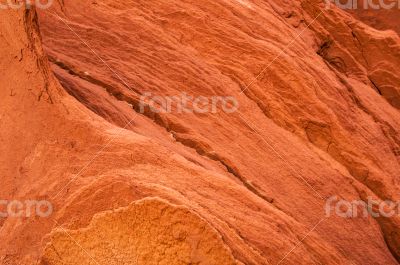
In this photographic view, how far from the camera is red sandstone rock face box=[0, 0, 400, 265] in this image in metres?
3.78

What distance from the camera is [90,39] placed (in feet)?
21.3

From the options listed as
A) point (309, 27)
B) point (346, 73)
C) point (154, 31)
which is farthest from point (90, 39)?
point (346, 73)

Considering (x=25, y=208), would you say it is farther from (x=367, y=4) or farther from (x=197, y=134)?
(x=367, y=4)

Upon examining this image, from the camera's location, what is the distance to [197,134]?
581 cm

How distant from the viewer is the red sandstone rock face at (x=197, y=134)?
3.78m

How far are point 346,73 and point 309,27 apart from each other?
1078 millimetres

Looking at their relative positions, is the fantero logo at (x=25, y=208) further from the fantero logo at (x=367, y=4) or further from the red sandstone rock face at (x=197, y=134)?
the fantero logo at (x=367, y=4)

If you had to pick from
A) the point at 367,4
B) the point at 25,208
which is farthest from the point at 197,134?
the point at 367,4

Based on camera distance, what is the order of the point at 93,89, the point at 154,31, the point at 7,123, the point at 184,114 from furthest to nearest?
the point at 154,31
the point at 184,114
the point at 93,89
the point at 7,123

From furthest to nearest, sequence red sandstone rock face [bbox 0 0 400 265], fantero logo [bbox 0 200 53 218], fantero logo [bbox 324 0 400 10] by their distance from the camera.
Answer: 1. fantero logo [bbox 324 0 400 10]
2. fantero logo [bbox 0 200 53 218]
3. red sandstone rock face [bbox 0 0 400 265]

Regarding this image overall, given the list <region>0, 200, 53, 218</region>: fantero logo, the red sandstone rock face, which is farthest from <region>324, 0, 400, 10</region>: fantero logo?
<region>0, 200, 53, 218</region>: fantero logo

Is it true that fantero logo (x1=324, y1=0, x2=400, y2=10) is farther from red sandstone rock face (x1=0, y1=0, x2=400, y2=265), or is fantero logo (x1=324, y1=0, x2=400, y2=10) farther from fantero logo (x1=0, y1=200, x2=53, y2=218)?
fantero logo (x1=0, y1=200, x2=53, y2=218)

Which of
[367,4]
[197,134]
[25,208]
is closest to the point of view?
[25,208]

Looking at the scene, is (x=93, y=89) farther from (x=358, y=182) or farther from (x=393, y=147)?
(x=393, y=147)
